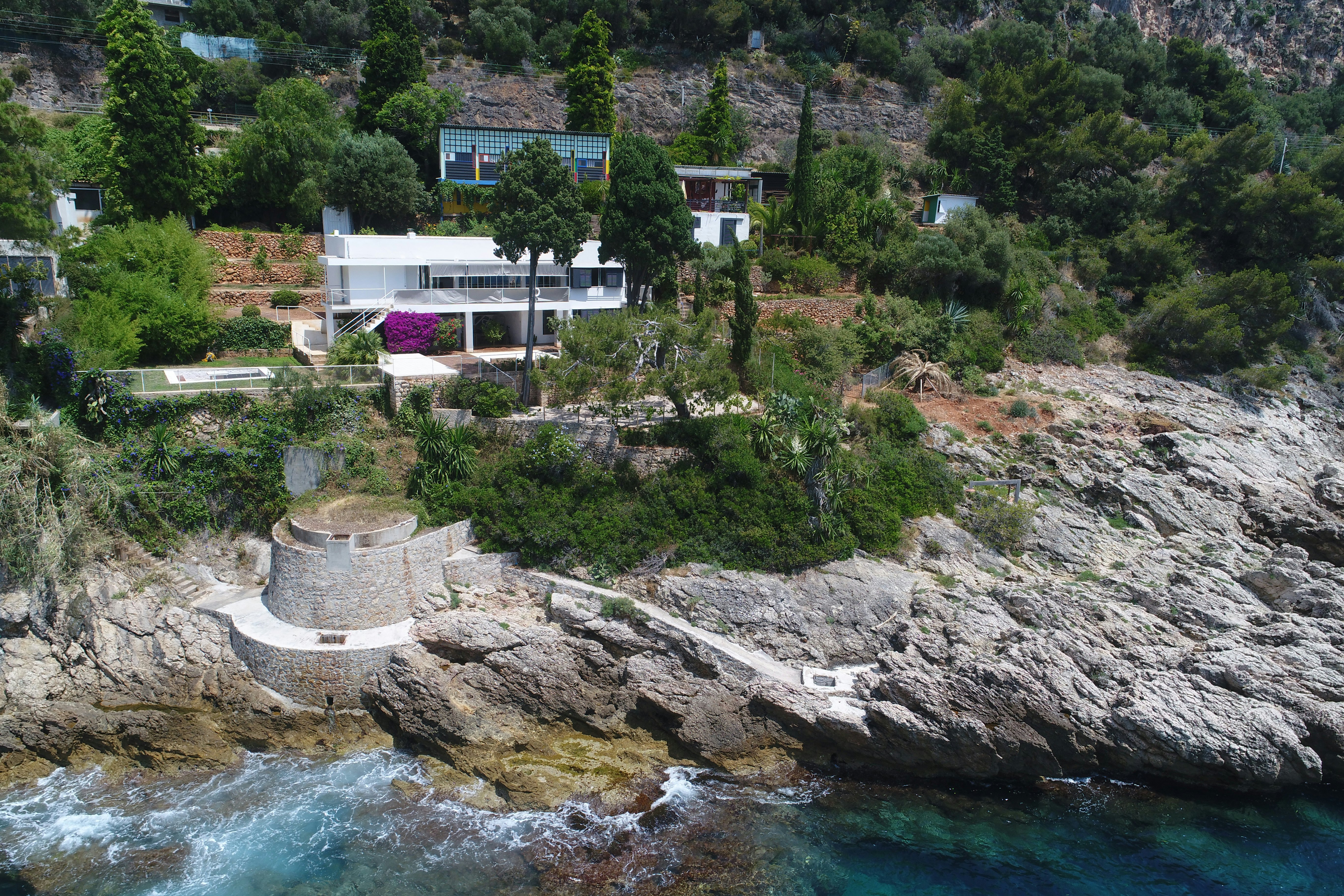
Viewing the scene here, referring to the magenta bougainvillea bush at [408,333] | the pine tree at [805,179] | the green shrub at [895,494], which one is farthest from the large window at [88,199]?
the green shrub at [895,494]

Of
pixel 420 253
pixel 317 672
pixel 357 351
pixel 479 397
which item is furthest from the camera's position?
pixel 420 253

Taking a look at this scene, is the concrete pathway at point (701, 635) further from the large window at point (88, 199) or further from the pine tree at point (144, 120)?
the large window at point (88, 199)

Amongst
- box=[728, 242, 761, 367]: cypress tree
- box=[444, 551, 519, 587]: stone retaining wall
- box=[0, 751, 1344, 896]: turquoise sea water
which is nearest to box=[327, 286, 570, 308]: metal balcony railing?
box=[728, 242, 761, 367]: cypress tree

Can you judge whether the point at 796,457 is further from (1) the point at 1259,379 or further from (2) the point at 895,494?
(1) the point at 1259,379

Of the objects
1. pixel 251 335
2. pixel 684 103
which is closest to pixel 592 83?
pixel 684 103

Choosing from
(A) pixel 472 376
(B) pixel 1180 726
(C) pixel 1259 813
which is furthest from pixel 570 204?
(C) pixel 1259 813

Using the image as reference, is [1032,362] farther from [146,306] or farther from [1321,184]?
[146,306]

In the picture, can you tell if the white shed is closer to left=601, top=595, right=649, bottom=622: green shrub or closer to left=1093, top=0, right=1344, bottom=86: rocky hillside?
left=601, top=595, right=649, bottom=622: green shrub
